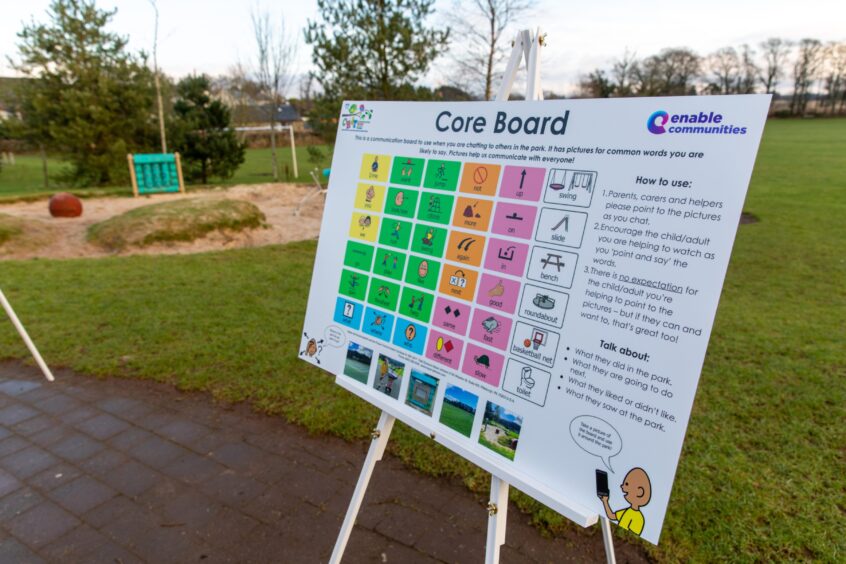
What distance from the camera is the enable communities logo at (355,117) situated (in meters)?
2.10

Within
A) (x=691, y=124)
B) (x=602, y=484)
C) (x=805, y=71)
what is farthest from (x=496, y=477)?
(x=805, y=71)

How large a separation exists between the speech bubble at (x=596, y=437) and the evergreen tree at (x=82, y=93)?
720 inches

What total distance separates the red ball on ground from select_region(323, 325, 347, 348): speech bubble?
34.1ft

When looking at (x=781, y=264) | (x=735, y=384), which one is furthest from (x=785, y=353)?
(x=781, y=264)

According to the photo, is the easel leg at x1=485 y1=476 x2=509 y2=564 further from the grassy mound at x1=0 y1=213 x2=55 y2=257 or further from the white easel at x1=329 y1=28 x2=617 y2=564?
the grassy mound at x1=0 y1=213 x2=55 y2=257

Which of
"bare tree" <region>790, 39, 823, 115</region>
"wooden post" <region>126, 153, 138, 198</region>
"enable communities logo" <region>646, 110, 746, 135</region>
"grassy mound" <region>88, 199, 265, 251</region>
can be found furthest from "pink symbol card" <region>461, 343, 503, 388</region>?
"bare tree" <region>790, 39, 823, 115</region>

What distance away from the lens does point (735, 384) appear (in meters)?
3.66

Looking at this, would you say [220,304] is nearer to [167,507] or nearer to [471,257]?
[167,507]

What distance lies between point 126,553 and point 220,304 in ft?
11.2

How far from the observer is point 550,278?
149cm

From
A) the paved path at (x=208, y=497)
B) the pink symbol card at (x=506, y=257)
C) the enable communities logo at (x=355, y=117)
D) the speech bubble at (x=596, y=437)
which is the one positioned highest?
the enable communities logo at (x=355, y=117)

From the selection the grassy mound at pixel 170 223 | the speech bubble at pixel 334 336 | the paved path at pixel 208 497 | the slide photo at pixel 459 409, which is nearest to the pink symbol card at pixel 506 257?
the slide photo at pixel 459 409

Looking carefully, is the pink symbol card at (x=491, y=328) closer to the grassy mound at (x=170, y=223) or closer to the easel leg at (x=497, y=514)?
the easel leg at (x=497, y=514)

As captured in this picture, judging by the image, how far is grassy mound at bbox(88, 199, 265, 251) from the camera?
8375 mm
